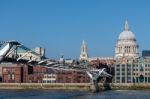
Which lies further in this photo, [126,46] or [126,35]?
[126,35]

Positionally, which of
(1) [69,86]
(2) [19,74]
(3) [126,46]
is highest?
(3) [126,46]

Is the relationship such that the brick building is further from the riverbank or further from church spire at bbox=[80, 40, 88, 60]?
church spire at bbox=[80, 40, 88, 60]

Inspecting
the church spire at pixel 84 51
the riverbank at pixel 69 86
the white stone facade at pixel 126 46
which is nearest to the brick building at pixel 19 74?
the riverbank at pixel 69 86

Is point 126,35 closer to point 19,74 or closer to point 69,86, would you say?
point 19,74

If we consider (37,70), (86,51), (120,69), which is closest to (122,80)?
(120,69)

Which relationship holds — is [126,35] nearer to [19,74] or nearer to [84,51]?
[84,51]

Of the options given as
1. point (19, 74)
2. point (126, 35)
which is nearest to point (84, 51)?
point (126, 35)

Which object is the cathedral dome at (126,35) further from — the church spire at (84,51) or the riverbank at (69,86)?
the riverbank at (69,86)

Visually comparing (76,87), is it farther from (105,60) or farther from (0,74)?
(105,60)

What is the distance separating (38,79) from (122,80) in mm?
17974

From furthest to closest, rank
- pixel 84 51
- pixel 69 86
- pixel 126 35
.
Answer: pixel 84 51, pixel 126 35, pixel 69 86

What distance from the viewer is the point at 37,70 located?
115250 millimetres

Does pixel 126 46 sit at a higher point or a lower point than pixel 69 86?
higher

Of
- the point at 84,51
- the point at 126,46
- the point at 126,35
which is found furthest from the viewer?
the point at 84,51
